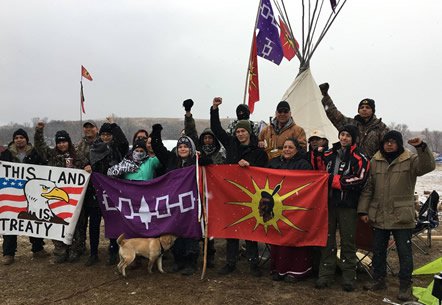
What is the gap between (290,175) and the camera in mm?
5160

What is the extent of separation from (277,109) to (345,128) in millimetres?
1274

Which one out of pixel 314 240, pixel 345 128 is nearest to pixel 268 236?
pixel 314 240

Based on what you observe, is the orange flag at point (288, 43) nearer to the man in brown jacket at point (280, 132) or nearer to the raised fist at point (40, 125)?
the man in brown jacket at point (280, 132)

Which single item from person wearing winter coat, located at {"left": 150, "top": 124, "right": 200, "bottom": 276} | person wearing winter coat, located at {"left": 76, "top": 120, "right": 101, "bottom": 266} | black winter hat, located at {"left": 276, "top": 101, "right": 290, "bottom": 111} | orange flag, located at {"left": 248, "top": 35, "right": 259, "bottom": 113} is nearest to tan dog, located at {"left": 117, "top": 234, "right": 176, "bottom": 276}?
person wearing winter coat, located at {"left": 150, "top": 124, "right": 200, "bottom": 276}

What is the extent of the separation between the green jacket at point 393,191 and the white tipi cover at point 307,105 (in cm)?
637

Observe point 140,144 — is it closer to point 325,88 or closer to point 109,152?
point 109,152

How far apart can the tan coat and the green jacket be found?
119cm

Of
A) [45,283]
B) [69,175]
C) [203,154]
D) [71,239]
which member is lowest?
[45,283]

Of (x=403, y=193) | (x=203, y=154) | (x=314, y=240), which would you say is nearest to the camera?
(x=403, y=193)

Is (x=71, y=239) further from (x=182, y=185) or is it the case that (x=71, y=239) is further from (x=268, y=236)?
(x=268, y=236)

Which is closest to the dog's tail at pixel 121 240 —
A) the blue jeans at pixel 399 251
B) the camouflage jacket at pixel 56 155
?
the camouflage jacket at pixel 56 155

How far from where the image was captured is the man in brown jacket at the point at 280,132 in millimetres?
5688

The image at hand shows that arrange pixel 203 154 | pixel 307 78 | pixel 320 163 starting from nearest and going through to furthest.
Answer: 1. pixel 320 163
2. pixel 203 154
3. pixel 307 78

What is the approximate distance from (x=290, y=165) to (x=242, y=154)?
0.75 metres
